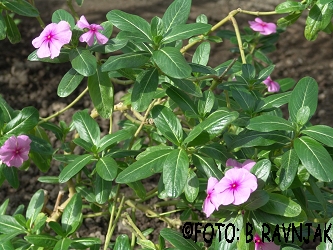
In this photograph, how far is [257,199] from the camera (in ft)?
4.10

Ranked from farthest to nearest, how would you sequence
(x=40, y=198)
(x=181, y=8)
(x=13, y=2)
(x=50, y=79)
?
1. (x=50, y=79)
2. (x=40, y=198)
3. (x=13, y=2)
4. (x=181, y=8)

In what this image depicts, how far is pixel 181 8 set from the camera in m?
1.48

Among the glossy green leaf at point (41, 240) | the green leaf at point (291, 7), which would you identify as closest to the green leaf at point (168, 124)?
the glossy green leaf at point (41, 240)

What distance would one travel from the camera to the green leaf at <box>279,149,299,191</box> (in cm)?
128

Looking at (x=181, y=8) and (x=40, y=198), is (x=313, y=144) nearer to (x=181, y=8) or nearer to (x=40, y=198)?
(x=181, y=8)

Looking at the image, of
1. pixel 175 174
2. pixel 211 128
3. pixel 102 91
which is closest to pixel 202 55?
pixel 102 91

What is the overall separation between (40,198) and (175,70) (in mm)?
748

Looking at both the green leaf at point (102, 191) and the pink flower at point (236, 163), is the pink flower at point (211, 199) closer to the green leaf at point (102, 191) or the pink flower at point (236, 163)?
the pink flower at point (236, 163)

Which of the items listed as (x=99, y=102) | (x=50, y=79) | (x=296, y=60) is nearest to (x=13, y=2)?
(x=99, y=102)

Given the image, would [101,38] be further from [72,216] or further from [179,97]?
[72,216]

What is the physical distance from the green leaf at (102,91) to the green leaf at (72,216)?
0.32 metres

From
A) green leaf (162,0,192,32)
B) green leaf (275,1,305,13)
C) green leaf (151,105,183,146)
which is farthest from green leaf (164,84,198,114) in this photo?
green leaf (275,1,305,13)

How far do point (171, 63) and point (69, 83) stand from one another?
0.33 meters

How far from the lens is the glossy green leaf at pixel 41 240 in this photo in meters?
1.52
